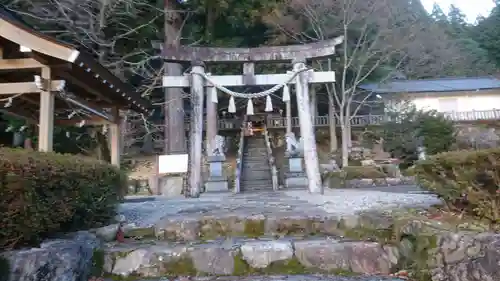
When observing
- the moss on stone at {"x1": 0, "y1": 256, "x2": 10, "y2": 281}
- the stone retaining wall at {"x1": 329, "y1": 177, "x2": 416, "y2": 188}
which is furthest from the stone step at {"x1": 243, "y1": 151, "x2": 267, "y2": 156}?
the moss on stone at {"x1": 0, "y1": 256, "x2": 10, "y2": 281}

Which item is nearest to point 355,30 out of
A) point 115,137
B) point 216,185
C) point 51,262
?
point 216,185

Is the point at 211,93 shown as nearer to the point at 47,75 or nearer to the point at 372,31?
the point at 47,75

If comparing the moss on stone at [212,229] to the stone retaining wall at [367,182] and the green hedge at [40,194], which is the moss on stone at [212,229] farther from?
the stone retaining wall at [367,182]

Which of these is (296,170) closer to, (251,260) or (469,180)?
(251,260)

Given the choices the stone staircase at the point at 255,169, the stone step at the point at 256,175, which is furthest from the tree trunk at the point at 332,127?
the stone step at the point at 256,175

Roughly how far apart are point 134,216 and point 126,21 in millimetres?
14130

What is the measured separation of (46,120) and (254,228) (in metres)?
3.29

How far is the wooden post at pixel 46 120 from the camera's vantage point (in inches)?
209

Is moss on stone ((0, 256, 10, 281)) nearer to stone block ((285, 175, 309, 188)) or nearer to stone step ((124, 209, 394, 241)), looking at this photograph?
stone step ((124, 209, 394, 241))

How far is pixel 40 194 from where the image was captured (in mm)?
3525

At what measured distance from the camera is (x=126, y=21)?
58.3ft

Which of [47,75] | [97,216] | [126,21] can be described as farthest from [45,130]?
[126,21]

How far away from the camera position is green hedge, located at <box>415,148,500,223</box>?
12.3ft

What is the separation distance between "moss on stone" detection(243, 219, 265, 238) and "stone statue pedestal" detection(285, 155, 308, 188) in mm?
9011
